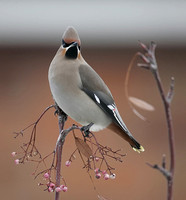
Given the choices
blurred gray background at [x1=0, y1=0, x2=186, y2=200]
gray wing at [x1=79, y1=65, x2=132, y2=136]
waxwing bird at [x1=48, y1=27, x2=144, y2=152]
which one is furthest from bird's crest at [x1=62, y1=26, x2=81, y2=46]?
blurred gray background at [x1=0, y1=0, x2=186, y2=200]

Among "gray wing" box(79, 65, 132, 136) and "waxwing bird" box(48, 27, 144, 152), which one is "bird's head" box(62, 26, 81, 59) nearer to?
"waxwing bird" box(48, 27, 144, 152)

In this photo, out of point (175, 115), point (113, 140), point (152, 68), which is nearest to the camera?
point (152, 68)

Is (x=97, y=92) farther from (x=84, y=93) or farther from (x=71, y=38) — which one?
(x=71, y=38)

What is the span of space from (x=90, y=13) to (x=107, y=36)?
0.86 ft

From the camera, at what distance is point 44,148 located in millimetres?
4984

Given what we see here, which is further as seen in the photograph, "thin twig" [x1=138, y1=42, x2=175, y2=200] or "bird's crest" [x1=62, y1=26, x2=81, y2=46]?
"bird's crest" [x1=62, y1=26, x2=81, y2=46]

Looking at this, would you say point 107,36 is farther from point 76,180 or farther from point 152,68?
point 152,68

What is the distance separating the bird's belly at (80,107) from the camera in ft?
5.73

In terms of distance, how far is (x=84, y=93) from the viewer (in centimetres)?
195

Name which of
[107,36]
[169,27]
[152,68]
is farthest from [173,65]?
[152,68]

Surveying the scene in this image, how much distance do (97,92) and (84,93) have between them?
69 millimetres

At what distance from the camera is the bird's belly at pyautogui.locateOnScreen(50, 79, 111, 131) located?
5.73 feet

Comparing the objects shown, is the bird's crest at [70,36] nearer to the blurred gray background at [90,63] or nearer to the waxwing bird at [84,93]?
the waxwing bird at [84,93]

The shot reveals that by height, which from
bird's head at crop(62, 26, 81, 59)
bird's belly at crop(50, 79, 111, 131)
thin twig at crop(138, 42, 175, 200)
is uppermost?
bird's head at crop(62, 26, 81, 59)
